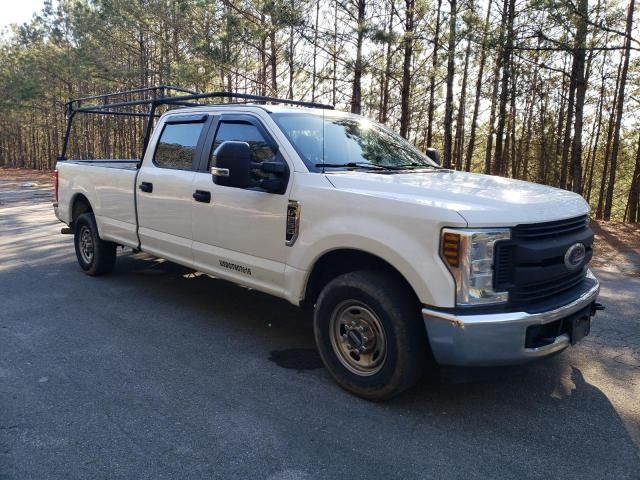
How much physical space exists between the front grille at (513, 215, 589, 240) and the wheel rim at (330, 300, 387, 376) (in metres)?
1.03

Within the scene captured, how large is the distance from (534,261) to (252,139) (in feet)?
8.10

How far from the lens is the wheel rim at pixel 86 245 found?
6.74m

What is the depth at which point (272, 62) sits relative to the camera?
1753 cm

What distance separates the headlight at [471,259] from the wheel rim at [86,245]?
5.20 m

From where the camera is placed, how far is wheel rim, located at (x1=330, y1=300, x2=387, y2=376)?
3.46 meters

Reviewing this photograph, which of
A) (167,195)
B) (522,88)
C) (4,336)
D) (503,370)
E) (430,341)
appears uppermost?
(522,88)

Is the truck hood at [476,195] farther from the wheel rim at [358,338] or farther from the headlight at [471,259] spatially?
the wheel rim at [358,338]

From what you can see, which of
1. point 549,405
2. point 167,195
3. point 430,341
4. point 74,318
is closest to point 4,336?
point 74,318

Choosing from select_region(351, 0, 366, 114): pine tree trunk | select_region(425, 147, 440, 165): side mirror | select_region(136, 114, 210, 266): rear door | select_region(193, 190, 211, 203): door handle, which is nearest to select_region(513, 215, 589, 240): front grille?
select_region(425, 147, 440, 165): side mirror

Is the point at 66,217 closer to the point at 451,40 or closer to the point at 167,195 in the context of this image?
the point at 167,195

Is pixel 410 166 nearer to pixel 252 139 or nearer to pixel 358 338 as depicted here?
pixel 252 139

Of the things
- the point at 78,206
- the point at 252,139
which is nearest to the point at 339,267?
the point at 252,139

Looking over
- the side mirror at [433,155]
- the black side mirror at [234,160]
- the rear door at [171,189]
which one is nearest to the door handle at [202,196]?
the rear door at [171,189]

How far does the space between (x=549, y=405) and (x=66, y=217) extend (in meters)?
6.33
